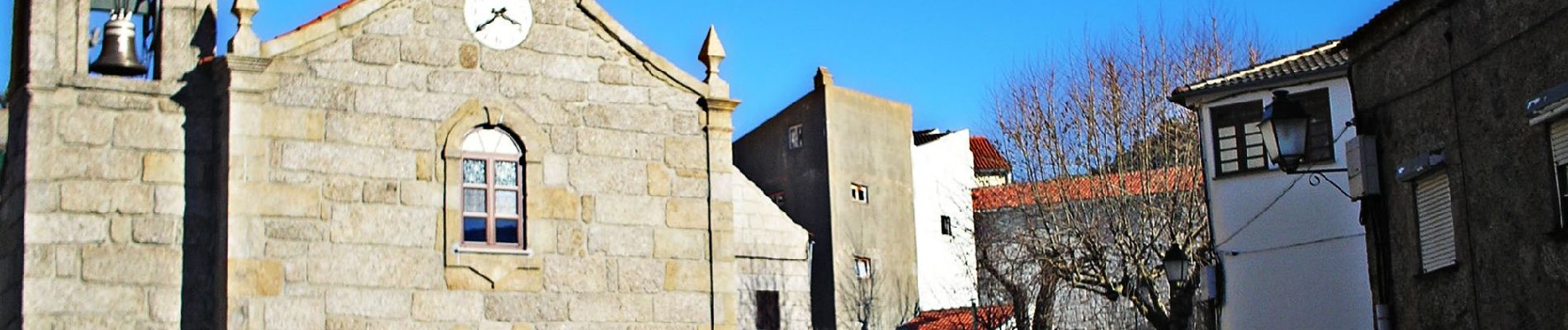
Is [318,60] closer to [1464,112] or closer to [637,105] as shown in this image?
[637,105]

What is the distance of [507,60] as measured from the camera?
15.8 meters

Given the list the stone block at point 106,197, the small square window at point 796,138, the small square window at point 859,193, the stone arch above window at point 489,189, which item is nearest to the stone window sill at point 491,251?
the stone arch above window at point 489,189

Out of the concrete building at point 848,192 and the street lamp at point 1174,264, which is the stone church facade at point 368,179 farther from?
the concrete building at point 848,192

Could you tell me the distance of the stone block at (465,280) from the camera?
595 inches

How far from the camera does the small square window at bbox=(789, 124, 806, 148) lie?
38094 mm

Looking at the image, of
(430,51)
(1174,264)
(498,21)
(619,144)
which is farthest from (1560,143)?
(430,51)

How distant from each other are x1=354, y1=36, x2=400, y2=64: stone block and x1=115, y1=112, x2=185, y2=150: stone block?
1.49 meters

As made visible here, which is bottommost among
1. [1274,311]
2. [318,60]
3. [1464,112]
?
[1274,311]

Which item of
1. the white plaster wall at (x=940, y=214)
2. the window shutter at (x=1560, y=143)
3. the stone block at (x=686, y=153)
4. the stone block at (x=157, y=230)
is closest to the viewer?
the window shutter at (x=1560, y=143)

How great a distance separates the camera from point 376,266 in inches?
583

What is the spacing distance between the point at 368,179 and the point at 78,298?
7.83ft

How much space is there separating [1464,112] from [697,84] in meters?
7.36

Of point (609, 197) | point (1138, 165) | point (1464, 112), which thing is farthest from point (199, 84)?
point (1138, 165)

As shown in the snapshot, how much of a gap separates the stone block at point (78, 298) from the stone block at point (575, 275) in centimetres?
331
